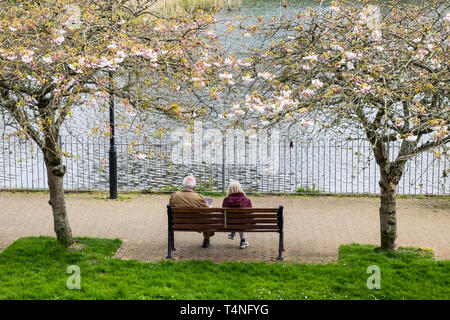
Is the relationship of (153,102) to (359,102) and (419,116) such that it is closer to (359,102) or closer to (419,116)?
(359,102)

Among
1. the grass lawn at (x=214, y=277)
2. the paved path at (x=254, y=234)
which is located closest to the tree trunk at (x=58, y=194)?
the grass lawn at (x=214, y=277)

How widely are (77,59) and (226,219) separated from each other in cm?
356

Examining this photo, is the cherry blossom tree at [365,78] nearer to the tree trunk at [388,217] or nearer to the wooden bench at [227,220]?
the tree trunk at [388,217]

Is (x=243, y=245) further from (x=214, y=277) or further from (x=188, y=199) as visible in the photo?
(x=214, y=277)

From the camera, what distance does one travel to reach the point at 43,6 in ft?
32.8

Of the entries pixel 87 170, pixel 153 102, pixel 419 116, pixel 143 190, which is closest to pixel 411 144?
pixel 419 116

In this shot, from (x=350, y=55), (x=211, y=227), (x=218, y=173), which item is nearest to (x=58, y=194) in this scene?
(x=211, y=227)

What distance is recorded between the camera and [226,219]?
10266 mm

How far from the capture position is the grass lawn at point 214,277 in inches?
332

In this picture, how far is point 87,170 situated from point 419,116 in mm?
13458

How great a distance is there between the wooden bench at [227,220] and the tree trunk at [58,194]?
1820 millimetres

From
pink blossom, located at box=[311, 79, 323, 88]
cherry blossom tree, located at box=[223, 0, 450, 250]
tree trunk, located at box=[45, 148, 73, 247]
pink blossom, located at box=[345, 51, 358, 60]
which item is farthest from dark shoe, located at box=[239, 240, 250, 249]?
pink blossom, located at box=[345, 51, 358, 60]

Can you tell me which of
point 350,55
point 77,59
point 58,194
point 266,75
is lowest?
point 58,194

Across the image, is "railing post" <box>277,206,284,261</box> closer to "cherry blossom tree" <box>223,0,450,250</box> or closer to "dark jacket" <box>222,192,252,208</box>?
"dark jacket" <box>222,192,252,208</box>
